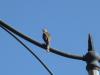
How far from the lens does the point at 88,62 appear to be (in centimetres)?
472

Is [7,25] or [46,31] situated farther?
[46,31]

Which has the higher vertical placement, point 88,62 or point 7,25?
point 7,25

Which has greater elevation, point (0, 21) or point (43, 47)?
point (0, 21)

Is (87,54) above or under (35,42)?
under

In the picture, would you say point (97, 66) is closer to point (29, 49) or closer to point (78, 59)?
point (78, 59)

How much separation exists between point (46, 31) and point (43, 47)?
57.3 inches

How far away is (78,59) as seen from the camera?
15.8 ft

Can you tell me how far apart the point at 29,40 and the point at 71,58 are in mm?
631

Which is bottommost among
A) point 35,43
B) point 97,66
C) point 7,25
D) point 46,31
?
point 46,31

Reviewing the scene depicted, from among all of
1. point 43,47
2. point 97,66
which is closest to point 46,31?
point 43,47

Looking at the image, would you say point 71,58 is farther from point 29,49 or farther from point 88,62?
point 29,49

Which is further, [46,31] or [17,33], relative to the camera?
[46,31]

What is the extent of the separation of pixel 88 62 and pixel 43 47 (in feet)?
2.17

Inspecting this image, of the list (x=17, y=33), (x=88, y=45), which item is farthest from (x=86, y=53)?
(x=17, y=33)
